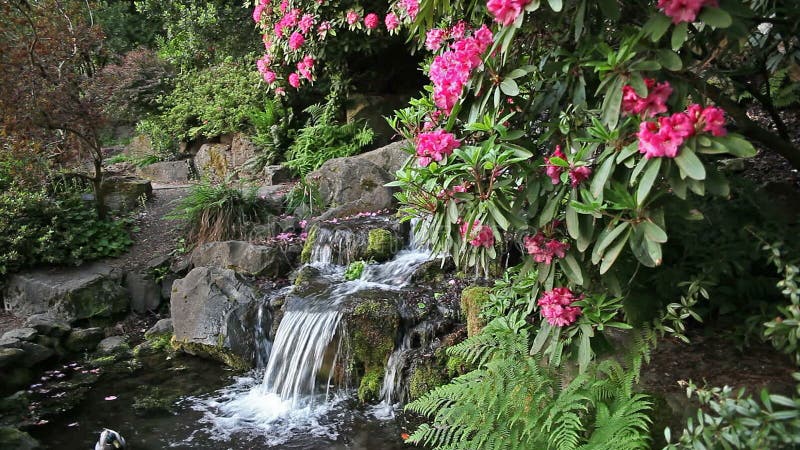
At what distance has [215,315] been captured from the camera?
5.78 meters

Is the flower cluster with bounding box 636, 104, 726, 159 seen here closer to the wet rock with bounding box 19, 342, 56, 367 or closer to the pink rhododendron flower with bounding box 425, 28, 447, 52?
the pink rhododendron flower with bounding box 425, 28, 447, 52

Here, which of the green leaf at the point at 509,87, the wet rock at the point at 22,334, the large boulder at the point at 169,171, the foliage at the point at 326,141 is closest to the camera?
the green leaf at the point at 509,87

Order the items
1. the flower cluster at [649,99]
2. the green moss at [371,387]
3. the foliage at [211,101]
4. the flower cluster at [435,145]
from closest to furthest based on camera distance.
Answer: the flower cluster at [649,99], the flower cluster at [435,145], the green moss at [371,387], the foliage at [211,101]

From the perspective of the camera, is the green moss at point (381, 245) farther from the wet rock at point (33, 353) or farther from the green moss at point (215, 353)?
the wet rock at point (33, 353)

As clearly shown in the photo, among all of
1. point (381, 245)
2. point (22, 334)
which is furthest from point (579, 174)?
point (22, 334)

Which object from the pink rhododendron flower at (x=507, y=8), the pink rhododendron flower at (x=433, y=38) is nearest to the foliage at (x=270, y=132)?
the pink rhododendron flower at (x=433, y=38)

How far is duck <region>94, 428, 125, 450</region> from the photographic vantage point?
4.04 meters

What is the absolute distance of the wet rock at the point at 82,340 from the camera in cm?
620

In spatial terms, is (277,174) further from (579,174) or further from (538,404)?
(579,174)

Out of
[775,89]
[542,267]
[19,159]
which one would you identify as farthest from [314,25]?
[542,267]

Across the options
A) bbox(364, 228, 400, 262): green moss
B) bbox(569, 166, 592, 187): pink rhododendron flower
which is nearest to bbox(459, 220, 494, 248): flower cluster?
bbox(569, 166, 592, 187): pink rhododendron flower

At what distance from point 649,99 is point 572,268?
735 mm

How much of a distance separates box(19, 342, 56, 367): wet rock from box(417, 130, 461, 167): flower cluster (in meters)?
5.06

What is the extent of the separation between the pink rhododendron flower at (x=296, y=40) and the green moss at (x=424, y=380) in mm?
4774
